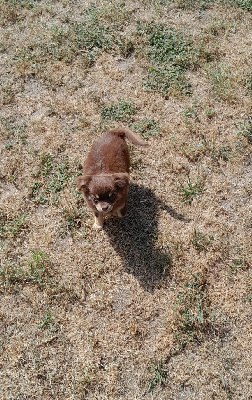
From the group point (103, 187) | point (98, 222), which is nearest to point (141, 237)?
point (98, 222)

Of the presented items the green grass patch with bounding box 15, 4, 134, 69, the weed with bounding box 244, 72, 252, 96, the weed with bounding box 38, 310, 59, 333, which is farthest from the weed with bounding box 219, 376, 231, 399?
the green grass patch with bounding box 15, 4, 134, 69

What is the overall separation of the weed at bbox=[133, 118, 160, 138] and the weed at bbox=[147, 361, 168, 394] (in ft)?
8.83

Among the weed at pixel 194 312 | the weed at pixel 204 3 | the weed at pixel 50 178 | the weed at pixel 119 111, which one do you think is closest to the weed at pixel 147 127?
the weed at pixel 119 111

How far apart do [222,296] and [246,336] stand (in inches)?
16.4

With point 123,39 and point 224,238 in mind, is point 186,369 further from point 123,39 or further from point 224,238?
point 123,39

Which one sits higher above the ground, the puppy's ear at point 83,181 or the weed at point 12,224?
the puppy's ear at point 83,181

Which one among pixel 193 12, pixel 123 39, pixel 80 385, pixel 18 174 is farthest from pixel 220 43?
pixel 80 385

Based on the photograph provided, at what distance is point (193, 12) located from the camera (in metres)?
6.21

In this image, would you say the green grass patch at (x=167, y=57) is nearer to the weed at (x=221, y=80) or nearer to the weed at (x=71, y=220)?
the weed at (x=221, y=80)

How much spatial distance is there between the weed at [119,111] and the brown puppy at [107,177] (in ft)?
2.86

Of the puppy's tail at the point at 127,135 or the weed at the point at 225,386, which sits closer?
the weed at the point at 225,386

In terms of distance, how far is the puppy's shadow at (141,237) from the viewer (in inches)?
156

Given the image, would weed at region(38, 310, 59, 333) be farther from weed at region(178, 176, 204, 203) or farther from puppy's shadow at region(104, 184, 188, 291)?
weed at region(178, 176, 204, 203)

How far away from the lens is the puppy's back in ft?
12.6
